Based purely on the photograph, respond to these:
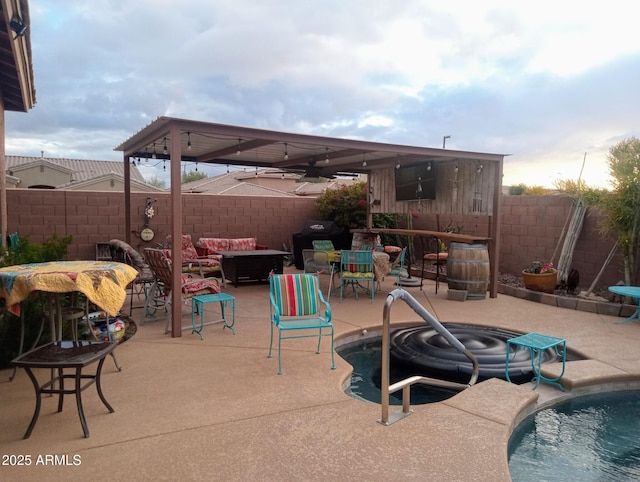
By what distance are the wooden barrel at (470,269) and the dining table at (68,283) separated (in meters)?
5.28

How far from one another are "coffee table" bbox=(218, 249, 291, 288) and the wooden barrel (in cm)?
305

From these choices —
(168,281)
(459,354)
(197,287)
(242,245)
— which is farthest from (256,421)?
(242,245)

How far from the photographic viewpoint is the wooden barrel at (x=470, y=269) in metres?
7.11

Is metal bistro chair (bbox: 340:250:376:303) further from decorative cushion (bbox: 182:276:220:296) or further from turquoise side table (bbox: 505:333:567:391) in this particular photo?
turquoise side table (bbox: 505:333:567:391)

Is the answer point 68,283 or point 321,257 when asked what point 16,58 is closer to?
point 68,283

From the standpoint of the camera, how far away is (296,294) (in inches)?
177

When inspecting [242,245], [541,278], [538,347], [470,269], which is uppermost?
[242,245]

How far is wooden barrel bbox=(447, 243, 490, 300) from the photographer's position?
711 centimetres

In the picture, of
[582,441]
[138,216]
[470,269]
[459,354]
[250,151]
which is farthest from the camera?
[138,216]

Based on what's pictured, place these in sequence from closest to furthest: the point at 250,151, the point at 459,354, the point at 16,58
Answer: the point at 16,58 < the point at 459,354 < the point at 250,151

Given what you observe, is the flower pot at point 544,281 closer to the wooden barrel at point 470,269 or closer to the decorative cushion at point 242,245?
the wooden barrel at point 470,269

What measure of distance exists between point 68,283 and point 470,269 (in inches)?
227

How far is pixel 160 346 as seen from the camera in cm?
464

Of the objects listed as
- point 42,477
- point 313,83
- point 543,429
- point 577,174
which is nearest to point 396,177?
point 577,174
